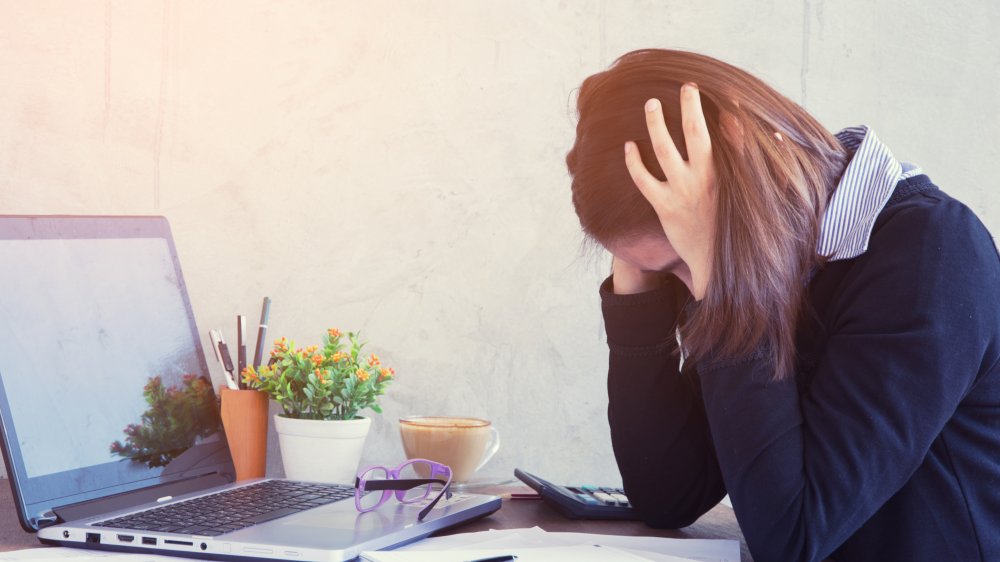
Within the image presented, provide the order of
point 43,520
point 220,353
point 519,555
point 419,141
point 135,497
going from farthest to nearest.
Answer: point 419,141 < point 220,353 < point 135,497 < point 43,520 < point 519,555

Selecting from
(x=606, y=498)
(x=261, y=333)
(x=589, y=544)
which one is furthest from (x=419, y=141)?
(x=589, y=544)

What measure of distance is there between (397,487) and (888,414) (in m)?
0.46

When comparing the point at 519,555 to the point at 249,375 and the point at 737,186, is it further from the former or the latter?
the point at 249,375

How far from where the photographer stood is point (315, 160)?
1329mm

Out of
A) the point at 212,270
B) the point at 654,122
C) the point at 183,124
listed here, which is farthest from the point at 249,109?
the point at 654,122

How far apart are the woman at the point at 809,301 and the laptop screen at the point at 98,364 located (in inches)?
20.7

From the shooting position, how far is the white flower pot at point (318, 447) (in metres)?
1.12

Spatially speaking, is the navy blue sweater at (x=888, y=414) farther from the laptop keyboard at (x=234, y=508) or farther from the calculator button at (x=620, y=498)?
the laptop keyboard at (x=234, y=508)

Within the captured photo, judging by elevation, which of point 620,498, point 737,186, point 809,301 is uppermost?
point 737,186

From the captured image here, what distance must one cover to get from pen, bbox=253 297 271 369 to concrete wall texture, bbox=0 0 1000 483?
0.23 feet

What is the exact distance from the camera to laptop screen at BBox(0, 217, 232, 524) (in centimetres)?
91

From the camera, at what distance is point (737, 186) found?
86cm

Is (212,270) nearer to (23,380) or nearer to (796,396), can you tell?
(23,380)

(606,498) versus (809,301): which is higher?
(809,301)
